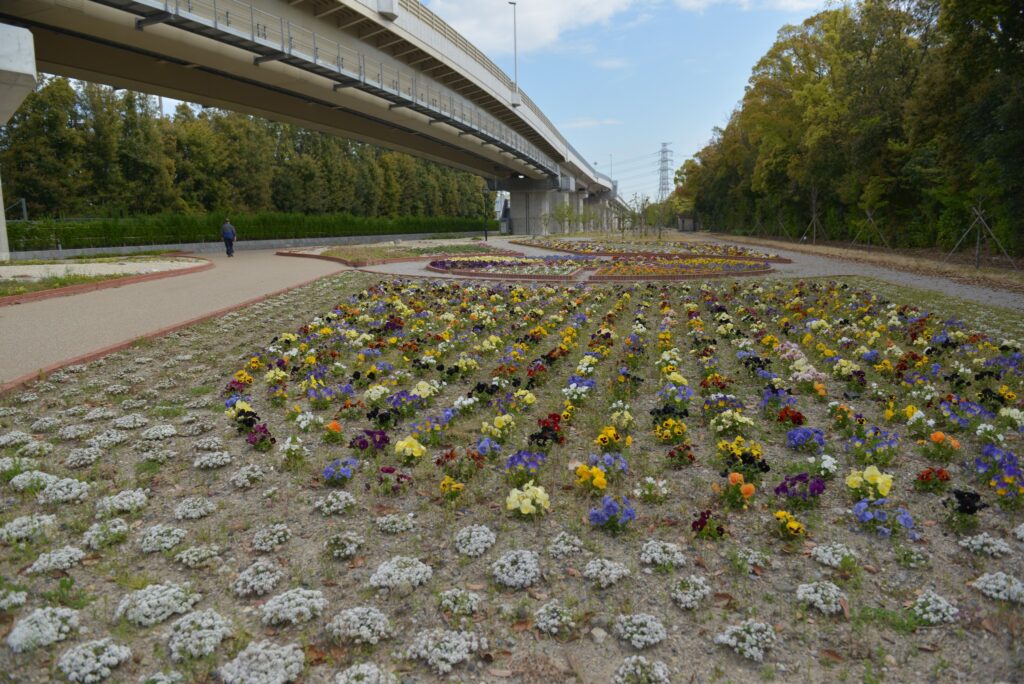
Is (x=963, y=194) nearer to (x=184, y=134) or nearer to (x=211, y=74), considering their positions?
(x=211, y=74)

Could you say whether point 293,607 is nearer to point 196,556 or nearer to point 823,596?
point 196,556

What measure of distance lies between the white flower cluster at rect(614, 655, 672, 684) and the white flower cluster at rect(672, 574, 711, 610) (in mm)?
510

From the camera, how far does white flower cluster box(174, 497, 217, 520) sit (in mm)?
4551

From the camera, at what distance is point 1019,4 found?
17.1 meters

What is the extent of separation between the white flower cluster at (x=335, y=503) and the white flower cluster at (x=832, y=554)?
10.3 feet

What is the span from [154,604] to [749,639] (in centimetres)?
317

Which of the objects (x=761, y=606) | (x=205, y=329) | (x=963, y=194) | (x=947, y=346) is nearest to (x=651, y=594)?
(x=761, y=606)

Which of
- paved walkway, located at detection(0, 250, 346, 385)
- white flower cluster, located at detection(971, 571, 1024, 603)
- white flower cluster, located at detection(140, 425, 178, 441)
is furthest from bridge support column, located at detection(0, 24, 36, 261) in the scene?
white flower cluster, located at detection(971, 571, 1024, 603)

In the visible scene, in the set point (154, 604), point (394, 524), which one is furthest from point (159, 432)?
point (394, 524)

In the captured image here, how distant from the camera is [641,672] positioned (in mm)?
3002

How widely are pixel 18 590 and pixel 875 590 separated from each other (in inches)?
194

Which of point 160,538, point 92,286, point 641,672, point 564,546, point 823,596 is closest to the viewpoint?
point 641,672

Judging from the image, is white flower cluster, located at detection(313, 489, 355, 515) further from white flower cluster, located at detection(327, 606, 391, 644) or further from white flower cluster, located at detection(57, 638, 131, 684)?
white flower cluster, located at detection(57, 638, 131, 684)

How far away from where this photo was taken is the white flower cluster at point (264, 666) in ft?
9.79
